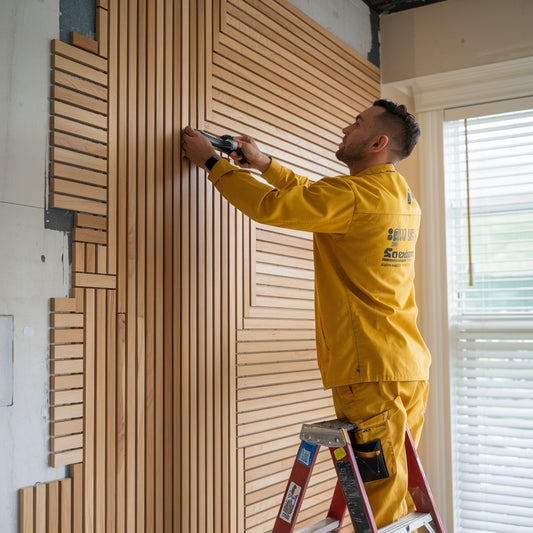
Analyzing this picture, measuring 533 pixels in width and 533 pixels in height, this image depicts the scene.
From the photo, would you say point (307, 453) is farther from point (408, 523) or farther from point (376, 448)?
point (408, 523)

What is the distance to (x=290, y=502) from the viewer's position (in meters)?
2.05

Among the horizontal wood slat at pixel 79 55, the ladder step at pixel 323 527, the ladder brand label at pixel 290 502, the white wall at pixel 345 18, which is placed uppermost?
the white wall at pixel 345 18

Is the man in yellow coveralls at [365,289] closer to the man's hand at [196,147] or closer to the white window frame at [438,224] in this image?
the man's hand at [196,147]

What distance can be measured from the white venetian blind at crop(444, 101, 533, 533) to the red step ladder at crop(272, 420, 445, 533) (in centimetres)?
145

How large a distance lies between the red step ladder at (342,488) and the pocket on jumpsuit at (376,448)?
6 centimetres

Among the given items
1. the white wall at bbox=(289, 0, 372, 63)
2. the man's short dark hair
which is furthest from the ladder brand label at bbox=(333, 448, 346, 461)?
the white wall at bbox=(289, 0, 372, 63)

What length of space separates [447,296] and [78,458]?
2503mm

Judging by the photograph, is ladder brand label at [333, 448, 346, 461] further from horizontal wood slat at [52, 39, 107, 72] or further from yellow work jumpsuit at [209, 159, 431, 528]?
horizontal wood slat at [52, 39, 107, 72]

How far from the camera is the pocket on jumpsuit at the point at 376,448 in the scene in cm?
203

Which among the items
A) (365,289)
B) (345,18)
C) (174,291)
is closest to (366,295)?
(365,289)

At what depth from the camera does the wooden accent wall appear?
1834mm

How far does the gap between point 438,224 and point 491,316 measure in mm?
611

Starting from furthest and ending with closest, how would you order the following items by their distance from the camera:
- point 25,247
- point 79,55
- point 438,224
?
1. point 438,224
2. point 79,55
3. point 25,247

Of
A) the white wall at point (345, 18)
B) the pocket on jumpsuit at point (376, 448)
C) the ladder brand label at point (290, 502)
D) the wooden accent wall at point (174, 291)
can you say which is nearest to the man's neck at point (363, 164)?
the wooden accent wall at point (174, 291)
